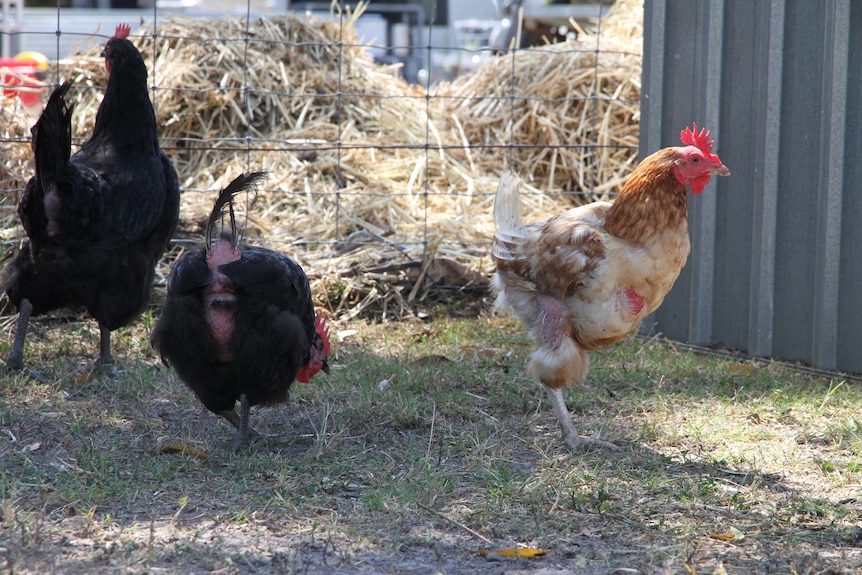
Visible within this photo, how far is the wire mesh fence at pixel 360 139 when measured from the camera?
652 centimetres

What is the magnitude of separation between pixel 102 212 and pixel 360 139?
346 centimetres

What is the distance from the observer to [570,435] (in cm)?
399

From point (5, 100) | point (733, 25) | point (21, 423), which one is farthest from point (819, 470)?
point (5, 100)

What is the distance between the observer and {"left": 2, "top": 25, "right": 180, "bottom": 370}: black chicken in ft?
14.8

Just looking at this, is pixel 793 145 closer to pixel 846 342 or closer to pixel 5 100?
pixel 846 342

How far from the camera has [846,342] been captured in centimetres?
508

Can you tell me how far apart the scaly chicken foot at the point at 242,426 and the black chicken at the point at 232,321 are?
2cm

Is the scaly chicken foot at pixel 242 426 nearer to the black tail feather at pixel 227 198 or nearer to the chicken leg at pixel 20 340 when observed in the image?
the black tail feather at pixel 227 198

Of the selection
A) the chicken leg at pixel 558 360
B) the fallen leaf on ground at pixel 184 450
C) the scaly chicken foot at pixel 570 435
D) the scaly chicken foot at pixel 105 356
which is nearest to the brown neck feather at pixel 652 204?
the chicken leg at pixel 558 360

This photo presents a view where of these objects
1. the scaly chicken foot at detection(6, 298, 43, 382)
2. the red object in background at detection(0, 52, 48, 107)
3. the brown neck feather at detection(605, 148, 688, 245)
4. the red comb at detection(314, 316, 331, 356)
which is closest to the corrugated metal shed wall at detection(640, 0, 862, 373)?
the brown neck feather at detection(605, 148, 688, 245)

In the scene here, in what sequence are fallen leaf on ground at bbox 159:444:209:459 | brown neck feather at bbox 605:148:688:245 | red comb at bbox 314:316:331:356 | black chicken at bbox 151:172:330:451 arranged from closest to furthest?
black chicken at bbox 151:172:330:451
fallen leaf on ground at bbox 159:444:209:459
brown neck feather at bbox 605:148:688:245
red comb at bbox 314:316:331:356

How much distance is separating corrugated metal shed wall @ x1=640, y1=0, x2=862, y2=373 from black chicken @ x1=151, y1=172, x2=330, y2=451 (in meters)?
3.06

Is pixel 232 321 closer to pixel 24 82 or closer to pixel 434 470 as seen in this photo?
pixel 434 470

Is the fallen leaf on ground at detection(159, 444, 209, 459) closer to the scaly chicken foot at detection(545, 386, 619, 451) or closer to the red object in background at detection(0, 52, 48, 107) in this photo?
the scaly chicken foot at detection(545, 386, 619, 451)
